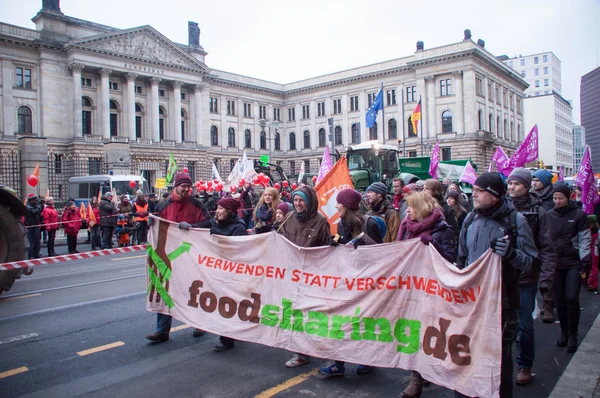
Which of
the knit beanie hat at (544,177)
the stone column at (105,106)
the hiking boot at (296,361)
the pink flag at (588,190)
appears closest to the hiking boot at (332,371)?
the hiking boot at (296,361)

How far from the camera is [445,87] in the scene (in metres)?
→ 57.6

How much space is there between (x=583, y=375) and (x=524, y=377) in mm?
617

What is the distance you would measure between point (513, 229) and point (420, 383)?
1634 mm

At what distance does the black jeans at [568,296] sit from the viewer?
5.38 meters

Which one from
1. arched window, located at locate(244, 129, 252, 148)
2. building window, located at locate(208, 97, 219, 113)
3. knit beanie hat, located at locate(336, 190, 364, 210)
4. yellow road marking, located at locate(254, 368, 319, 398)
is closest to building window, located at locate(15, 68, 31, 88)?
building window, located at locate(208, 97, 219, 113)

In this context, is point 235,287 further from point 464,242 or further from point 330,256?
point 464,242

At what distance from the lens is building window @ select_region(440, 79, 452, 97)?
57281 mm

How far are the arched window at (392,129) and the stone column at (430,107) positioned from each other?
17.5 feet

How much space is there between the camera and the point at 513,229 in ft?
12.3

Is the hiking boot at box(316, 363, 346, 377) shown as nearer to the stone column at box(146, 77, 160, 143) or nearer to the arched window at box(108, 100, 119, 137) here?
the stone column at box(146, 77, 160, 143)

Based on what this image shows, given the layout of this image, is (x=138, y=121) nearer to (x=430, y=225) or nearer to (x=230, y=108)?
(x=230, y=108)

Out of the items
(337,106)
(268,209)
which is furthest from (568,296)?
(337,106)

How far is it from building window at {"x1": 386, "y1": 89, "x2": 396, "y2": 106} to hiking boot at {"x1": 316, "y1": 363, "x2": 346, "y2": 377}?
6069 centimetres

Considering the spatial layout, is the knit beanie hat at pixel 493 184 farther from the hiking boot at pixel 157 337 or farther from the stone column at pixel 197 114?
the stone column at pixel 197 114
